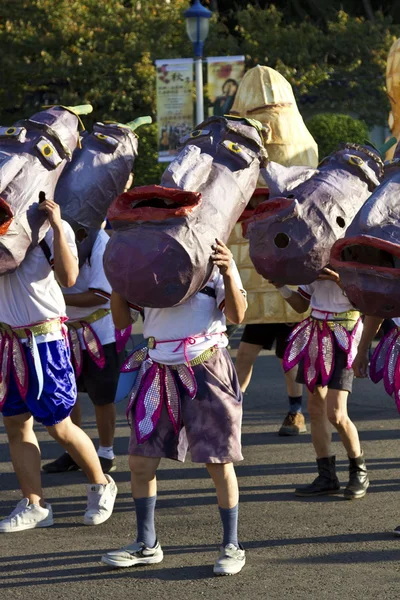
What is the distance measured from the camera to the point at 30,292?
17.7 feet

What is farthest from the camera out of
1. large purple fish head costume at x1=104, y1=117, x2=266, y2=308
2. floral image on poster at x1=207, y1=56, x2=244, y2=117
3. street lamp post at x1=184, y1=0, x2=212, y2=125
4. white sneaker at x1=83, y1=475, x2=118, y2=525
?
floral image on poster at x1=207, y1=56, x2=244, y2=117

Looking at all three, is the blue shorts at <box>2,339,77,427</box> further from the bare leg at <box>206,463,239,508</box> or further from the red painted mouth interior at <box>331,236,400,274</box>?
the red painted mouth interior at <box>331,236,400,274</box>

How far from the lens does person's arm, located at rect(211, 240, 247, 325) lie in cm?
471

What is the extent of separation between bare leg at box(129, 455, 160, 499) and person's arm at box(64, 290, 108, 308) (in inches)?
62.2

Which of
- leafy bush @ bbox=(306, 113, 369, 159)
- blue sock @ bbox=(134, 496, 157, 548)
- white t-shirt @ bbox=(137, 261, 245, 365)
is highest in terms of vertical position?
white t-shirt @ bbox=(137, 261, 245, 365)

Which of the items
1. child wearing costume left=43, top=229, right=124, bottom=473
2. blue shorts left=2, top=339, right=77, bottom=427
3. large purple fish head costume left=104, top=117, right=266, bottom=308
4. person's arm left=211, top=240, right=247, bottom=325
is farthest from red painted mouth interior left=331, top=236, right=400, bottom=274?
child wearing costume left=43, top=229, right=124, bottom=473

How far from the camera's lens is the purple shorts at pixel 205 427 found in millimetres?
4785

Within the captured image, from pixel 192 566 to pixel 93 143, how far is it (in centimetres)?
246

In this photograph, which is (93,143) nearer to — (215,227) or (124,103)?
(215,227)

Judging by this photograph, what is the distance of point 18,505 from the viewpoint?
5.61 metres

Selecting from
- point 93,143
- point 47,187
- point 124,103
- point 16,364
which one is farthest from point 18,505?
point 124,103

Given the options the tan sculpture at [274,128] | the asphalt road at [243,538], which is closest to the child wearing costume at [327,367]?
the asphalt road at [243,538]

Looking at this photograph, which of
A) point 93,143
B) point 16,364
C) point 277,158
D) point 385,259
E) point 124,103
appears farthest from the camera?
point 124,103

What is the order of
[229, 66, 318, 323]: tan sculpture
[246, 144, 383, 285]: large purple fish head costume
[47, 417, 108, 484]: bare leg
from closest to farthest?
1. [246, 144, 383, 285]: large purple fish head costume
2. [47, 417, 108, 484]: bare leg
3. [229, 66, 318, 323]: tan sculpture
